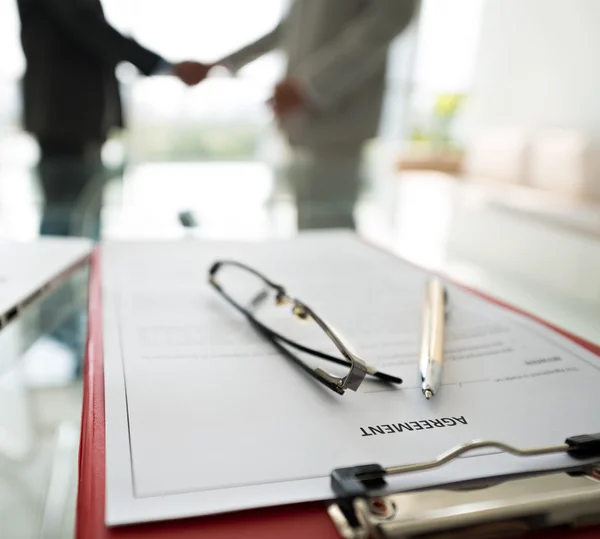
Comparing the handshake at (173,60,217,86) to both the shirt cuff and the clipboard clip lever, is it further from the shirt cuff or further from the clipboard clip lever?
the clipboard clip lever

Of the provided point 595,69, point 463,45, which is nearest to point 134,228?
point 595,69

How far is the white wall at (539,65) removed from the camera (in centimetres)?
229

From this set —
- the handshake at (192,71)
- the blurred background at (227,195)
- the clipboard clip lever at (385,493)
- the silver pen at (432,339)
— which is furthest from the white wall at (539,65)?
the clipboard clip lever at (385,493)

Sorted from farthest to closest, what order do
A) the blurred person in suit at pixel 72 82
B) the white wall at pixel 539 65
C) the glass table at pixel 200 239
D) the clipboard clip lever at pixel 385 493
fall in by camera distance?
the white wall at pixel 539 65, the blurred person in suit at pixel 72 82, the glass table at pixel 200 239, the clipboard clip lever at pixel 385 493

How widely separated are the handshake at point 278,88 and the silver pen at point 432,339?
2.09 ft

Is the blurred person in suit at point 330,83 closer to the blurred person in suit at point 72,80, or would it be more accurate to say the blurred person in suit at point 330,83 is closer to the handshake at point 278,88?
the handshake at point 278,88

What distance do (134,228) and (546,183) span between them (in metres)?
2.59

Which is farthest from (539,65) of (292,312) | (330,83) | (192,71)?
(292,312)

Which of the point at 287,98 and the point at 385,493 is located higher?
the point at 287,98

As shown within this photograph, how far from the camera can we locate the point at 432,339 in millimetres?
307

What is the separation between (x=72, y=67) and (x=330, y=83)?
462mm

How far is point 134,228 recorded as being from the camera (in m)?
0.73

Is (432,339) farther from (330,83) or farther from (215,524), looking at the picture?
(330,83)

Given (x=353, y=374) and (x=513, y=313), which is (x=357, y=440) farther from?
(x=513, y=313)
